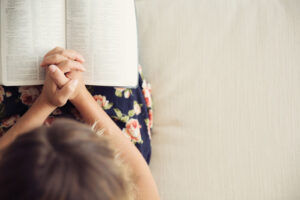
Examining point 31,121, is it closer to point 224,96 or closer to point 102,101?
point 102,101

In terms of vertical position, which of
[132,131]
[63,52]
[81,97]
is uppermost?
[63,52]

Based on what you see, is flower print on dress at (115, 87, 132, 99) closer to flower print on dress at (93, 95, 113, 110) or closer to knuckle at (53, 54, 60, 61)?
flower print on dress at (93, 95, 113, 110)

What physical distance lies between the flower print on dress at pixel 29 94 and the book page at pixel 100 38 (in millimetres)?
144

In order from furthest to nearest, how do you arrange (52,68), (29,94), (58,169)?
(29,94)
(52,68)
(58,169)

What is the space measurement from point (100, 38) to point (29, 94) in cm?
24

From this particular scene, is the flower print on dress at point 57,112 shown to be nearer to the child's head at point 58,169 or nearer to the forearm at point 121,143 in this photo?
the forearm at point 121,143

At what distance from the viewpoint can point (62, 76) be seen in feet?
2.03

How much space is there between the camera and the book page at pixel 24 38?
657mm

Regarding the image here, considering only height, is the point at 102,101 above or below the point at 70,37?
below

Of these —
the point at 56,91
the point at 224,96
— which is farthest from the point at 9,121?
the point at 224,96

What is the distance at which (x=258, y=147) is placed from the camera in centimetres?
74

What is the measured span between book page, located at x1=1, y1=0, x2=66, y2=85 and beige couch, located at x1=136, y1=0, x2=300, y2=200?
11.2 inches

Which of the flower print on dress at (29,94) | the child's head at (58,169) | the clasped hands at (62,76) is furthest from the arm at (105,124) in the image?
the child's head at (58,169)

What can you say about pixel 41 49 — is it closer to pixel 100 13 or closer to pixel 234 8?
pixel 100 13
